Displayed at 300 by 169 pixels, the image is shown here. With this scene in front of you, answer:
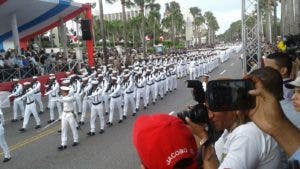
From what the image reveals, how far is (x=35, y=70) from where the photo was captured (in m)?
26.2

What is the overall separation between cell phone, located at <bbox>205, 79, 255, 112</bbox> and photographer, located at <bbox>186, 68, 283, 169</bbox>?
0.14 metres

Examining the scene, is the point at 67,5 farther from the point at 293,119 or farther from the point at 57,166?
the point at 293,119

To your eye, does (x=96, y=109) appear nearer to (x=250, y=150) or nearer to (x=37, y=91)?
(x=37, y=91)

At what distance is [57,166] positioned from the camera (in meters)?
10.0

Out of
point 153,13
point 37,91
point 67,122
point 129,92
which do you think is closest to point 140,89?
point 129,92

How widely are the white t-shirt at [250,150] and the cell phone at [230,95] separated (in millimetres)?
392

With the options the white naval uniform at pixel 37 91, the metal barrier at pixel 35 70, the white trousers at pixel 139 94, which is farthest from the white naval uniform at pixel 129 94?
the metal barrier at pixel 35 70

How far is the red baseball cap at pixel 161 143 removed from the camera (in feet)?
7.46

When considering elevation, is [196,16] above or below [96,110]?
above

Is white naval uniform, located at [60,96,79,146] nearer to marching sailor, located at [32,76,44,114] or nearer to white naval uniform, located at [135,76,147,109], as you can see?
marching sailor, located at [32,76,44,114]

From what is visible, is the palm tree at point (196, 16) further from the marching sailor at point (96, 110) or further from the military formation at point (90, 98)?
the marching sailor at point (96, 110)

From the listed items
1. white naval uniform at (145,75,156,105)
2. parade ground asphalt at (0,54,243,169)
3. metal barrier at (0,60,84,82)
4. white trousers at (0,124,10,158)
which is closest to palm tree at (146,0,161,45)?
metal barrier at (0,60,84,82)

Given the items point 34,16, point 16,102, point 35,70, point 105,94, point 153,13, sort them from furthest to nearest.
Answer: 1. point 153,13
2. point 34,16
3. point 35,70
4. point 16,102
5. point 105,94

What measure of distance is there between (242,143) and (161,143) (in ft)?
2.55
